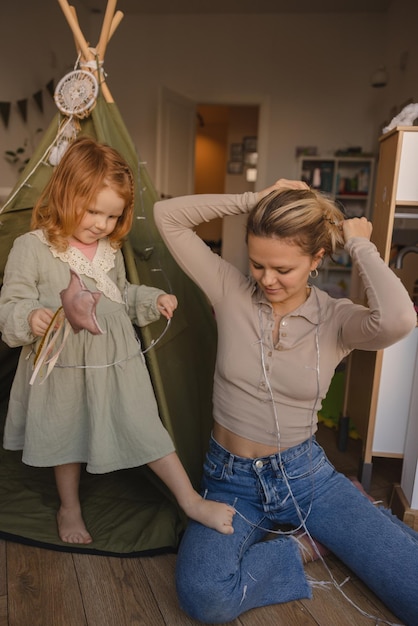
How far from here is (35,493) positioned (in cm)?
154

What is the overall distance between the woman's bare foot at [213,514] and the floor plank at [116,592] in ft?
0.68

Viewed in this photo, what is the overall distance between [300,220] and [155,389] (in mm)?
619

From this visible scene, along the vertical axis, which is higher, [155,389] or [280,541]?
[155,389]

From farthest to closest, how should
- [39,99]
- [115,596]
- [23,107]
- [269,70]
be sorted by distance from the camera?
[269,70] < [39,99] < [23,107] < [115,596]

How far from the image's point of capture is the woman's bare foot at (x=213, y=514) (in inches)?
44.9

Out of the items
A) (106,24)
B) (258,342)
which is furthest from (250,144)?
(258,342)

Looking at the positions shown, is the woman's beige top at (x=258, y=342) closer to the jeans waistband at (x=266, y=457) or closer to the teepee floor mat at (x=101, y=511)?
the jeans waistband at (x=266, y=457)

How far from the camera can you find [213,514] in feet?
3.81

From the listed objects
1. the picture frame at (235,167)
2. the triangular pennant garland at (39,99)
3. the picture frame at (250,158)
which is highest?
the triangular pennant garland at (39,99)

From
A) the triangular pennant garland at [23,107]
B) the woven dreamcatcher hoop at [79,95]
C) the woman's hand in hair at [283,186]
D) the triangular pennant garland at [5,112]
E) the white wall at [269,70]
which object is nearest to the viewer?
the woman's hand in hair at [283,186]

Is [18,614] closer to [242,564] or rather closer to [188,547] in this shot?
[188,547]

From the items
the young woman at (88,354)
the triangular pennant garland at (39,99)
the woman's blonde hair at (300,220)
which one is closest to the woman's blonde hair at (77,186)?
the young woman at (88,354)

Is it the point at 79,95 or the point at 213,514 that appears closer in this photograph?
the point at 213,514

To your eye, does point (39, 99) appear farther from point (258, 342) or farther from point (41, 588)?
point (41, 588)
